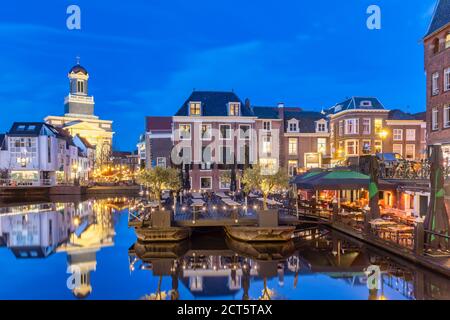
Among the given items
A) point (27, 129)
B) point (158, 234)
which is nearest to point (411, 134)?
point (158, 234)

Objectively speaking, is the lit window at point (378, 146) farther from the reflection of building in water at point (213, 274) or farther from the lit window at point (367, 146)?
the reflection of building in water at point (213, 274)

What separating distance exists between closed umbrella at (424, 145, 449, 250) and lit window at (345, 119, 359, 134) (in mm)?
34138

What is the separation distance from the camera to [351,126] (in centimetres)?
4900

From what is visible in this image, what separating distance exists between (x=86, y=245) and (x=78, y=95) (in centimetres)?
10695

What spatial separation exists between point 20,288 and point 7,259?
5.95m

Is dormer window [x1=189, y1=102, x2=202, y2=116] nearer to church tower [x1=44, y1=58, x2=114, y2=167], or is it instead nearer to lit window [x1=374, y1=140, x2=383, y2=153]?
lit window [x1=374, y1=140, x2=383, y2=153]

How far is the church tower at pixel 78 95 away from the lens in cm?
11688

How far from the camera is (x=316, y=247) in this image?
71.1ft

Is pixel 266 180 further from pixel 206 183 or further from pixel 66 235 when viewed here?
pixel 206 183

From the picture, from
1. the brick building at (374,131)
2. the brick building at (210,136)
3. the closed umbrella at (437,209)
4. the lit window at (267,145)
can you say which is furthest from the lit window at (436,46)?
the lit window at (267,145)

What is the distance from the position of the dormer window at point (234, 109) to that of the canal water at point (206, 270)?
24696 mm

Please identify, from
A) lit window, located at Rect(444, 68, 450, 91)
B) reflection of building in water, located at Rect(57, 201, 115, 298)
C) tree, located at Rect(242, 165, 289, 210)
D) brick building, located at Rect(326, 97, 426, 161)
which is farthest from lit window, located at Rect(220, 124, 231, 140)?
lit window, located at Rect(444, 68, 450, 91)

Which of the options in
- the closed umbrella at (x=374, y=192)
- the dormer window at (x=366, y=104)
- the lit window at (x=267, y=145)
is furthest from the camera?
the lit window at (x=267, y=145)

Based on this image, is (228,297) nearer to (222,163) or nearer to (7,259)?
(7,259)
